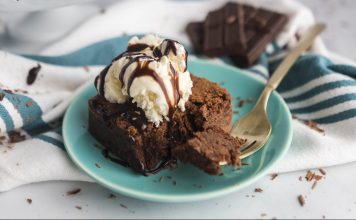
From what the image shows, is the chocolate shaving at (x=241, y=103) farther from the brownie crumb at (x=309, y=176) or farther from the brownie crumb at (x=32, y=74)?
the brownie crumb at (x=32, y=74)

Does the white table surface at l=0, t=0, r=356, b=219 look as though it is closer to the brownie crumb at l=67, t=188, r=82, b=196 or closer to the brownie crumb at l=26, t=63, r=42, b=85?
the brownie crumb at l=67, t=188, r=82, b=196

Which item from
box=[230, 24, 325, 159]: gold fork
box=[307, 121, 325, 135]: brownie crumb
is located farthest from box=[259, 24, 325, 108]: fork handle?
box=[307, 121, 325, 135]: brownie crumb

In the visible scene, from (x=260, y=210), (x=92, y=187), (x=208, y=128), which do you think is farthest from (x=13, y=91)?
(x=260, y=210)

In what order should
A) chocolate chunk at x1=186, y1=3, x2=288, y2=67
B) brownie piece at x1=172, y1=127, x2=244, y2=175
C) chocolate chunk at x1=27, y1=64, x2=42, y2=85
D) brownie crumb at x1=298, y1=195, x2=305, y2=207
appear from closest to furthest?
brownie piece at x1=172, y1=127, x2=244, y2=175 → brownie crumb at x1=298, y1=195, x2=305, y2=207 → chocolate chunk at x1=27, y1=64, x2=42, y2=85 → chocolate chunk at x1=186, y1=3, x2=288, y2=67

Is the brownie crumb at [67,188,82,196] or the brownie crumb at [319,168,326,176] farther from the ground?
the brownie crumb at [67,188,82,196]

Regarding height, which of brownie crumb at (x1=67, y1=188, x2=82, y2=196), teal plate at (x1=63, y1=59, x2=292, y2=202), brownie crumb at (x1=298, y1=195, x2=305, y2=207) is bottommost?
brownie crumb at (x1=298, y1=195, x2=305, y2=207)

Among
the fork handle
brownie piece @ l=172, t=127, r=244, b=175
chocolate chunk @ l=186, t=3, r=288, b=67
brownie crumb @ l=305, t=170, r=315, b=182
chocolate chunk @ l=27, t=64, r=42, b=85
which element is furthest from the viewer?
chocolate chunk @ l=186, t=3, r=288, b=67
